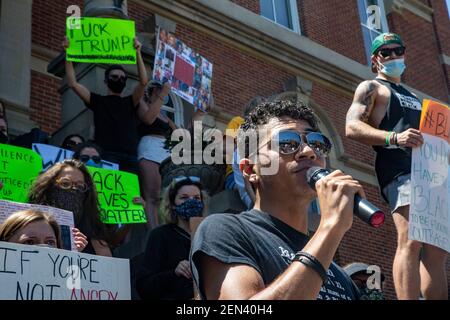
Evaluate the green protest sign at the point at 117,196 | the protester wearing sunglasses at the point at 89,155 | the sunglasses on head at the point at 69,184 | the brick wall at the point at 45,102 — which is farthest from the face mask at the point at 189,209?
the brick wall at the point at 45,102

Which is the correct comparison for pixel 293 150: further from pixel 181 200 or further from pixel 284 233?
pixel 181 200

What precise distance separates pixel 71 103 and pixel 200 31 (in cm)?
401

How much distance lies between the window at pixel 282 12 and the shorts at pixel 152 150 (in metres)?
7.00

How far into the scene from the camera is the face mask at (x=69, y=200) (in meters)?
4.07

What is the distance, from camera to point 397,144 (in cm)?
423

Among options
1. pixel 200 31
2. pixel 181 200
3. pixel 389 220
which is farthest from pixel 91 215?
pixel 389 220

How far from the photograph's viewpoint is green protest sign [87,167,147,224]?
479cm

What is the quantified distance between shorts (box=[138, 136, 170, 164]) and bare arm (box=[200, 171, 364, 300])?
4403 millimetres

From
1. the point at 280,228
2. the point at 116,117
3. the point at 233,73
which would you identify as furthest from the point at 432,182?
the point at 233,73

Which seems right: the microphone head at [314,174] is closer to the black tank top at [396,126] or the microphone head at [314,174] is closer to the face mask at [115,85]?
the black tank top at [396,126]

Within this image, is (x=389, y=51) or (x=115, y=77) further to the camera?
(x=115, y=77)

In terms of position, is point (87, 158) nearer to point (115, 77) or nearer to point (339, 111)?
point (115, 77)

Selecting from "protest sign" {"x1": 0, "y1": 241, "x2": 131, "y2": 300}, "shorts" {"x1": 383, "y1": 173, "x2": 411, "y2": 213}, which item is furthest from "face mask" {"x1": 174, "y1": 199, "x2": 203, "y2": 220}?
"protest sign" {"x1": 0, "y1": 241, "x2": 131, "y2": 300}

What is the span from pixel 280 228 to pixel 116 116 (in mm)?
4203
